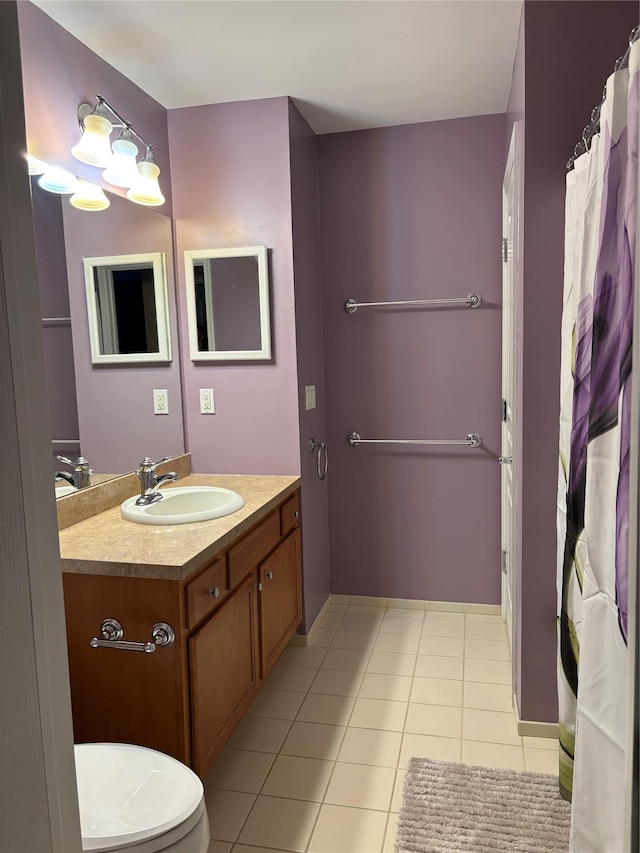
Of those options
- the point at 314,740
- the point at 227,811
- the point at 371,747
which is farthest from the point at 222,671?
the point at 371,747

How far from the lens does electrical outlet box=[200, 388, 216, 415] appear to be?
2.85 m

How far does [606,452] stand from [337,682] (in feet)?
5.87

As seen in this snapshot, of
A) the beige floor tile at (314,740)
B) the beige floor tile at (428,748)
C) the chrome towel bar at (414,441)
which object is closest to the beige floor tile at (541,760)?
the beige floor tile at (428,748)

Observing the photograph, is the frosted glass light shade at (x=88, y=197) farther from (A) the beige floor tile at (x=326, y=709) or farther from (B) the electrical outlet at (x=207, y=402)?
(A) the beige floor tile at (x=326, y=709)

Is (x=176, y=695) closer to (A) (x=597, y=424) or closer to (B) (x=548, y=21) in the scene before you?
(A) (x=597, y=424)

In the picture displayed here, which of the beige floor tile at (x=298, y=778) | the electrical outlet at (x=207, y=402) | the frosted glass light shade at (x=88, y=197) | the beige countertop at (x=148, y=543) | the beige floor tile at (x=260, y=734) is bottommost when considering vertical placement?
the beige floor tile at (x=298, y=778)

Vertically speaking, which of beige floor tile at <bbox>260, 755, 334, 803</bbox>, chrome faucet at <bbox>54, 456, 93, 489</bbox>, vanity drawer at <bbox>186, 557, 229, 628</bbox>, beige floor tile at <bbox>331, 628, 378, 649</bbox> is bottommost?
beige floor tile at <bbox>260, 755, 334, 803</bbox>

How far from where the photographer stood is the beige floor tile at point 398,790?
6.23 feet

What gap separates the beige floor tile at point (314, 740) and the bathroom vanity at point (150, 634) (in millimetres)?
291

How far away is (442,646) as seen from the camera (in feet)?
9.64

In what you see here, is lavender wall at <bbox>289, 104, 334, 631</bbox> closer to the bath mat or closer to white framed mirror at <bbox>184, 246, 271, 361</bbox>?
white framed mirror at <bbox>184, 246, 271, 361</bbox>

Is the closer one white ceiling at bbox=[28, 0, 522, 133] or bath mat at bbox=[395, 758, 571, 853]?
bath mat at bbox=[395, 758, 571, 853]

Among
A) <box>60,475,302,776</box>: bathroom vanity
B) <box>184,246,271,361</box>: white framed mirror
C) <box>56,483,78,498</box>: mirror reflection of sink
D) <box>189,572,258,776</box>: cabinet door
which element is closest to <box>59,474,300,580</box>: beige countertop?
<box>60,475,302,776</box>: bathroom vanity

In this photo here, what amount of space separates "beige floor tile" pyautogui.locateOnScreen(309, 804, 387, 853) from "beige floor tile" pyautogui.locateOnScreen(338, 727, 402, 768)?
0.77 feet
